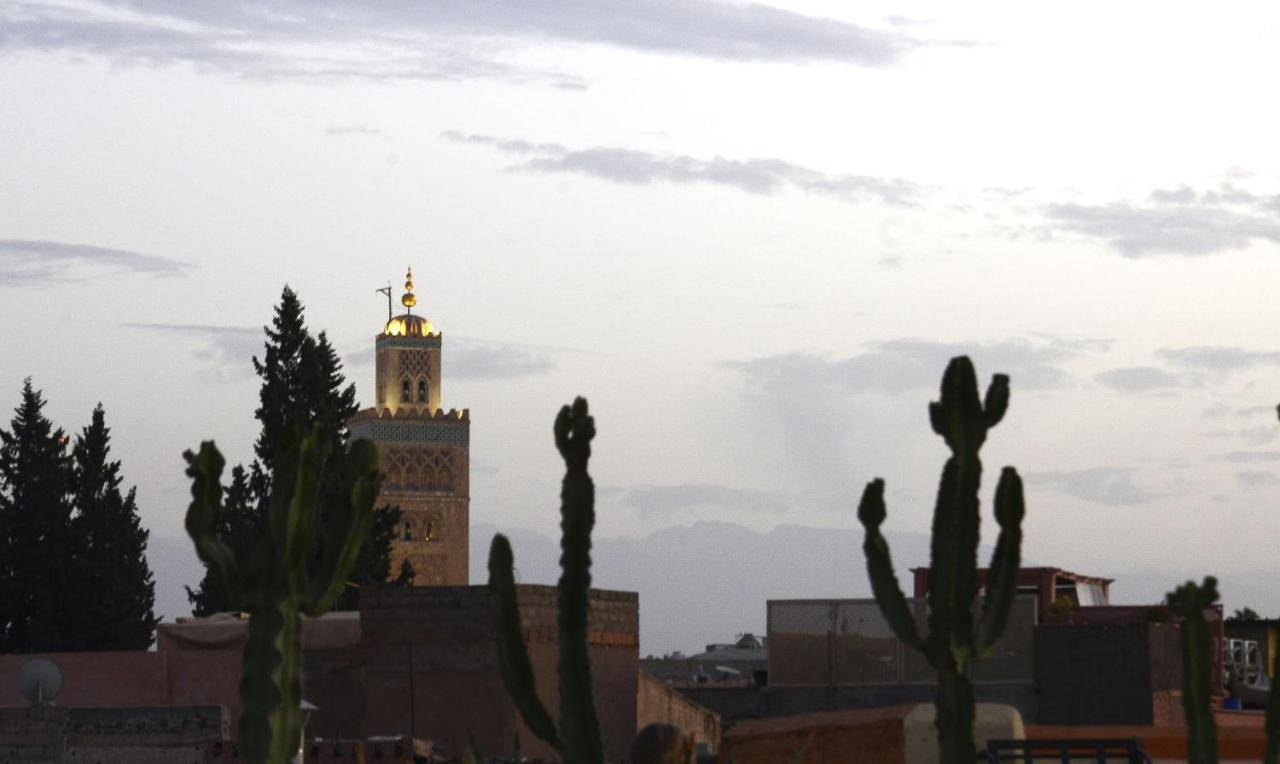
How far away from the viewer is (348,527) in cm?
874

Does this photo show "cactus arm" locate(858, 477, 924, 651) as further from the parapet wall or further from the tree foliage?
the tree foliage

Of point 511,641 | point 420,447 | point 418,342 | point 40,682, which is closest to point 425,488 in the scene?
point 420,447

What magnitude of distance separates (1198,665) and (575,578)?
6.35 feet

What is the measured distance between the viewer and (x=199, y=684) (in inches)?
1123

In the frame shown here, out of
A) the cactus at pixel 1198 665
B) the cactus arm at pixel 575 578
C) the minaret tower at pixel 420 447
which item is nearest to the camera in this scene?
the cactus at pixel 1198 665

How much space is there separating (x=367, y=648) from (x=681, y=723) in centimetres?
413

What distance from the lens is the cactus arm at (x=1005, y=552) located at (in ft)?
23.9

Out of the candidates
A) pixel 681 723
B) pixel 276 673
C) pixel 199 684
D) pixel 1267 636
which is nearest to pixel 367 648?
pixel 199 684

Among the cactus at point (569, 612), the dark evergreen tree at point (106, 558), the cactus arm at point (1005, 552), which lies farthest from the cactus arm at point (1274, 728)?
the dark evergreen tree at point (106, 558)

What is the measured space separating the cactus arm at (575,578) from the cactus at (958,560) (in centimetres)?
92

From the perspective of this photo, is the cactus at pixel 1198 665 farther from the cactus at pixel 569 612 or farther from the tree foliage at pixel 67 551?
the tree foliage at pixel 67 551

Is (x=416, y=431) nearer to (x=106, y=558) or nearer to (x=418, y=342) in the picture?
(x=418, y=342)

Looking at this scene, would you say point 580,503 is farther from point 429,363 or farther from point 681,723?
point 429,363

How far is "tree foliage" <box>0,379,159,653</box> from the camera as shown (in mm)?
48781
